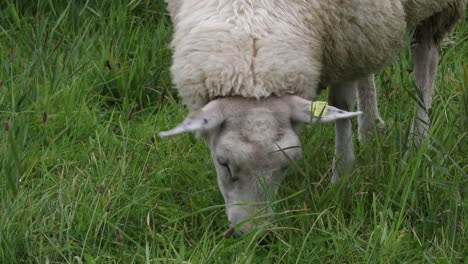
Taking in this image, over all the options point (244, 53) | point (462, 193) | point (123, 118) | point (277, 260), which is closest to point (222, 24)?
point (244, 53)

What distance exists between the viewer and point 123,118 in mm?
4598

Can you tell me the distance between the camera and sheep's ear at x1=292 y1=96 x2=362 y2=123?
325 cm

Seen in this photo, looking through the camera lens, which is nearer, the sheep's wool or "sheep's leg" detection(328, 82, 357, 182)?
the sheep's wool

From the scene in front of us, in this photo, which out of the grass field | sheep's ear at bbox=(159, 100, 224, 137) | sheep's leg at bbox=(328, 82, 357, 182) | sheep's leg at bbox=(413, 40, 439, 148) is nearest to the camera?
sheep's ear at bbox=(159, 100, 224, 137)

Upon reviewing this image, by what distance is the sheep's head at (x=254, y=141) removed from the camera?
10.7 ft

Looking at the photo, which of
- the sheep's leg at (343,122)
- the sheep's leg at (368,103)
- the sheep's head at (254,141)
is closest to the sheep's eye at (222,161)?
the sheep's head at (254,141)

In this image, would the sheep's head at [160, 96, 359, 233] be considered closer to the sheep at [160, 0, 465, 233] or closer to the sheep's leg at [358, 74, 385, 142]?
the sheep at [160, 0, 465, 233]

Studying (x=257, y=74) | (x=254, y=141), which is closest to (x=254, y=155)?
(x=254, y=141)

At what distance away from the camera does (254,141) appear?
3.28 m

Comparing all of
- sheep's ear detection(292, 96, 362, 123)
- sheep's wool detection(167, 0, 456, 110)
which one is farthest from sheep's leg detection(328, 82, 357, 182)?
sheep's ear detection(292, 96, 362, 123)

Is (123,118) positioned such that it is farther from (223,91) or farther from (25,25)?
(223,91)

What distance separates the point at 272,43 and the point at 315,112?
0.88 feet

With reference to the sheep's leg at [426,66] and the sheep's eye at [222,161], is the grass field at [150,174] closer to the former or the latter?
the sheep's leg at [426,66]

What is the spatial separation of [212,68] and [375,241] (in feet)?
2.43
